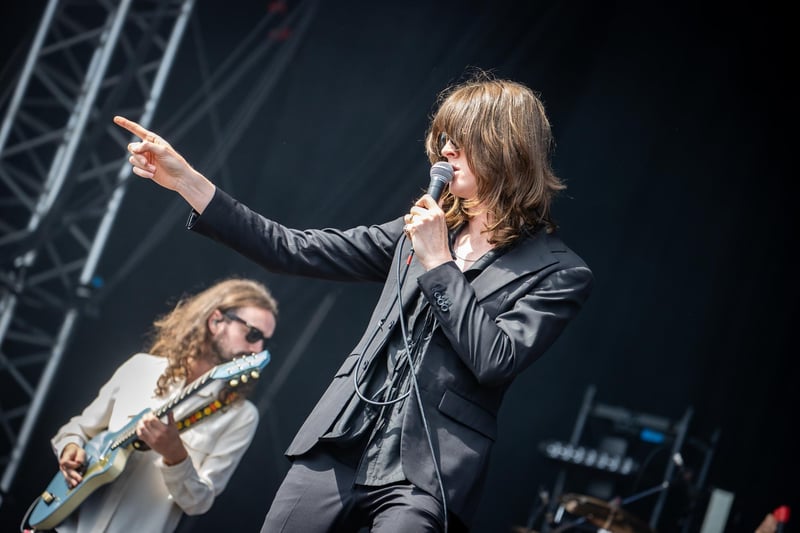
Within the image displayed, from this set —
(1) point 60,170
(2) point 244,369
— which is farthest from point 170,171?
(1) point 60,170

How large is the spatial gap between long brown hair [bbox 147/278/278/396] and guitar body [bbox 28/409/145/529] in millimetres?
251

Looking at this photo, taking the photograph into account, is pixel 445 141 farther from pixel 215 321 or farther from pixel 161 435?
pixel 215 321

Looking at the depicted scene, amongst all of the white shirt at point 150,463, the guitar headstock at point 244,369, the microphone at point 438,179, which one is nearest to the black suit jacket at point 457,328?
the microphone at point 438,179

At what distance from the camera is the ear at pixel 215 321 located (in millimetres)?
3424

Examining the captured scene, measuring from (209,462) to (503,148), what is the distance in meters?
1.91

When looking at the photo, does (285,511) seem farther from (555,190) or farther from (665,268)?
(665,268)

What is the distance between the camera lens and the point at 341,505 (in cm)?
170

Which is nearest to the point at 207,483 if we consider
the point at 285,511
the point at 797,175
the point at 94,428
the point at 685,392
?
the point at 94,428

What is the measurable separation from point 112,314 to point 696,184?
11.9 ft

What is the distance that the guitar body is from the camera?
3.02m

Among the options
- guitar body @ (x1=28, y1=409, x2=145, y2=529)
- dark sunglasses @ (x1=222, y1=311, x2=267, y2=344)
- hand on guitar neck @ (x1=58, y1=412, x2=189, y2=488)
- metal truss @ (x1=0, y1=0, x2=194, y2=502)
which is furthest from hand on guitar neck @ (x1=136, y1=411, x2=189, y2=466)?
metal truss @ (x1=0, y1=0, x2=194, y2=502)

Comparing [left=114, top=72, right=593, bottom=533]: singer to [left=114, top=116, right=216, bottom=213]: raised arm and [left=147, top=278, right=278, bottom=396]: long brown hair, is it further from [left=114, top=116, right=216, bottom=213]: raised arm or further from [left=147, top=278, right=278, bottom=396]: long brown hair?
[left=147, top=278, right=278, bottom=396]: long brown hair

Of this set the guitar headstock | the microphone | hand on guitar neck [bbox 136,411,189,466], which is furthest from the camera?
hand on guitar neck [bbox 136,411,189,466]

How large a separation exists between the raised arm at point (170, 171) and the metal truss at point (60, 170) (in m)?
2.55
